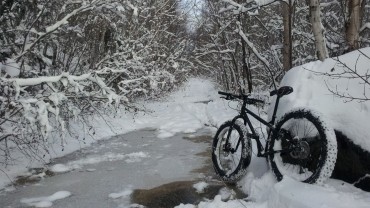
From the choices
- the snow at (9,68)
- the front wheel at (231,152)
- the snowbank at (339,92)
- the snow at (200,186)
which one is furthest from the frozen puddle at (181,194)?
the snow at (9,68)

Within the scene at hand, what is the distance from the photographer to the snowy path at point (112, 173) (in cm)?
528

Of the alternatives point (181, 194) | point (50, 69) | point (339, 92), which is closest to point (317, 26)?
point (339, 92)

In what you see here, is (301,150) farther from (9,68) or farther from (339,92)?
(9,68)

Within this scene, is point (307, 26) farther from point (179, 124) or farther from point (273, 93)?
point (273, 93)

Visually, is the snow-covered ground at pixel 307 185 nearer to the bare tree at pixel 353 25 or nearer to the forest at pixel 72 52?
the forest at pixel 72 52

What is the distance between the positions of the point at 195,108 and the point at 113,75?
4.82 meters

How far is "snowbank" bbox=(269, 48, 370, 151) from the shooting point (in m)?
4.11

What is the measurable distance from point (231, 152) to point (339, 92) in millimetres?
1923

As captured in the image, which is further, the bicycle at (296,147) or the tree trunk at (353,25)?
the tree trunk at (353,25)

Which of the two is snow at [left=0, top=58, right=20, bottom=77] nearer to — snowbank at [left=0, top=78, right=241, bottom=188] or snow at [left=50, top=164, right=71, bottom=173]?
snowbank at [left=0, top=78, right=241, bottom=188]

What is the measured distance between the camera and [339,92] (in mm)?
4496

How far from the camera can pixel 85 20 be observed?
411 inches

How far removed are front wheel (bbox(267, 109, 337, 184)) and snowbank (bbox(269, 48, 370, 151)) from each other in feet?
0.60

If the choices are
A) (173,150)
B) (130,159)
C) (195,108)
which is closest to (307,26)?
(195,108)
